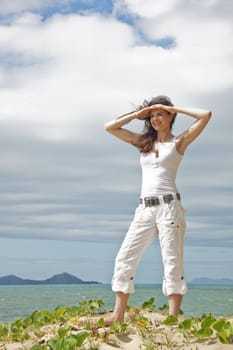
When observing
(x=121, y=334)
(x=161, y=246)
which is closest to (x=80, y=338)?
(x=121, y=334)

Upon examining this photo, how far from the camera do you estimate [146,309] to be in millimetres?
8047

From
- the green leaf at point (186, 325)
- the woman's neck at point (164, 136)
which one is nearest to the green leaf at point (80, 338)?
the green leaf at point (186, 325)

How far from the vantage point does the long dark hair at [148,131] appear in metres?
7.25

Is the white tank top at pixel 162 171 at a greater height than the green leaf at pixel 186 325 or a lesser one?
greater

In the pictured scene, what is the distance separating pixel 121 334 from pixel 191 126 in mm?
2227

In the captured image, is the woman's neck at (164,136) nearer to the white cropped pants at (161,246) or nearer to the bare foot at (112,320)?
the white cropped pants at (161,246)

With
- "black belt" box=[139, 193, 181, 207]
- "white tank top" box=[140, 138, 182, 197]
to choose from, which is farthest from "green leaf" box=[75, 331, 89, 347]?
"white tank top" box=[140, 138, 182, 197]

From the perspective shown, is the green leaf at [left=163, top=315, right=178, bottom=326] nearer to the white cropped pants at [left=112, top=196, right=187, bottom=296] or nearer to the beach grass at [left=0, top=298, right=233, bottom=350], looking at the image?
the beach grass at [left=0, top=298, right=233, bottom=350]

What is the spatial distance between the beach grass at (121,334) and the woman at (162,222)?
31cm

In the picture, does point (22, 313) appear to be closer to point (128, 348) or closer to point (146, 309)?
point (146, 309)

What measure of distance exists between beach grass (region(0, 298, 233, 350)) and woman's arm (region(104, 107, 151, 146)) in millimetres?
1945

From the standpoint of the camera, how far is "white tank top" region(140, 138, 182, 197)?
6930 mm

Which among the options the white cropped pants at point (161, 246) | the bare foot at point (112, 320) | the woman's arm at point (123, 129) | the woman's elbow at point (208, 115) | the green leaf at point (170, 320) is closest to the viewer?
the green leaf at point (170, 320)

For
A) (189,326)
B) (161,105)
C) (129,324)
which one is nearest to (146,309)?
(129,324)
